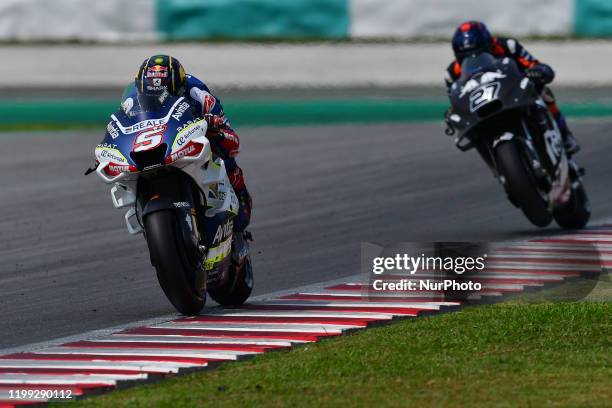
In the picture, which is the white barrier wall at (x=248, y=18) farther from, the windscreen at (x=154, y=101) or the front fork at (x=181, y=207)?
the front fork at (x=181, y=207)

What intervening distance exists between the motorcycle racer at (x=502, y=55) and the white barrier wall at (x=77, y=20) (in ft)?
31.0

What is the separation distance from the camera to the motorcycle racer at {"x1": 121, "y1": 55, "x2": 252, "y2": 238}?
26.4 feet

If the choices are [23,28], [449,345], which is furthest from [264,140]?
[449,345]

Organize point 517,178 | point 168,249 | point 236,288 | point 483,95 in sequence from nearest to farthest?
point 168,249 < point 236,288 < point 517,178 < point 483,95

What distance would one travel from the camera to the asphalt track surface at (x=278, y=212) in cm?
921

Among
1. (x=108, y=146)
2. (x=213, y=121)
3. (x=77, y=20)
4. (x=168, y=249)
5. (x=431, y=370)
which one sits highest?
(x=77, y=20)

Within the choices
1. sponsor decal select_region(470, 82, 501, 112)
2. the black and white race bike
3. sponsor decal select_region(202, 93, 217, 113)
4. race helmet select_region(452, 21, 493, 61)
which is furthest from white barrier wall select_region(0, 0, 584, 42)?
sponsor decal select_region(202, 93, 217, 113)

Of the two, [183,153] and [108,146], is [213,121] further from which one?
[108,146]

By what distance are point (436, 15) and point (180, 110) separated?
12.6 metres

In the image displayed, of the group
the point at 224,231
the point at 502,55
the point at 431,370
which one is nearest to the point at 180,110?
the point at 224,231

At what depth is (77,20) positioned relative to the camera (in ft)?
66.7

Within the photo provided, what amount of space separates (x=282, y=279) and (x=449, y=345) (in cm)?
267

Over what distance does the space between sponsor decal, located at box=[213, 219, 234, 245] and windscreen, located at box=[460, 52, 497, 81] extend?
3534 mm

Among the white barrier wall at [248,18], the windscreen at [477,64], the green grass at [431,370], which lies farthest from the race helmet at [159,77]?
the white barrier wall at [248,18]
